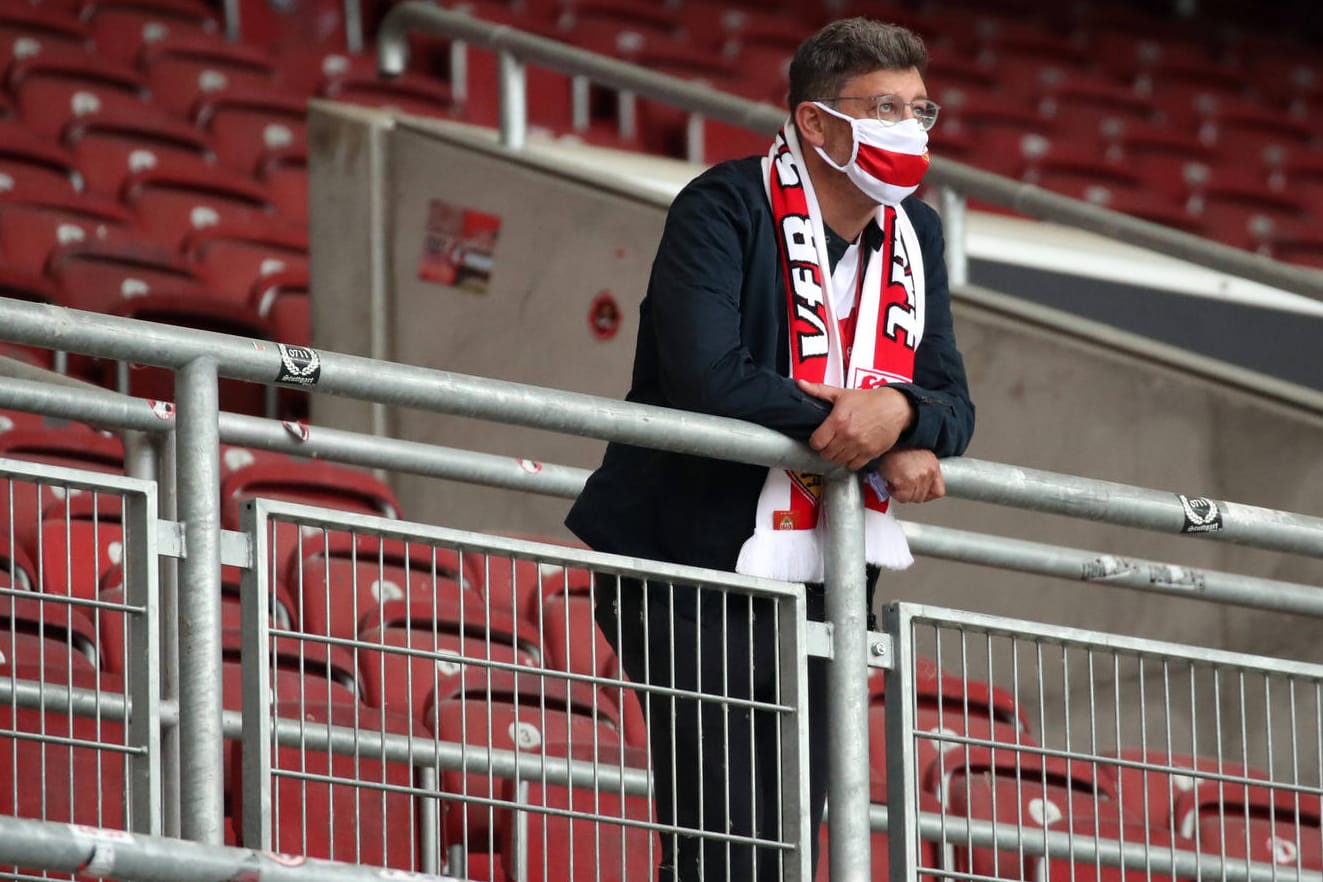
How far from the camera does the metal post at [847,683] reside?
9.56ft

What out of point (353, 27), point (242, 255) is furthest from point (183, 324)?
point (353, 27)

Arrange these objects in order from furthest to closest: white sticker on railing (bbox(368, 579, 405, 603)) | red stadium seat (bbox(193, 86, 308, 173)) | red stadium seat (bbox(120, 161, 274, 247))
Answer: red stadium seat (bbox(193, 86, 308, 173)) < red stadium seat (bbox(120, 161, 274, 247)) < white sticker on railing (bbox(368, 579, 405, 603))

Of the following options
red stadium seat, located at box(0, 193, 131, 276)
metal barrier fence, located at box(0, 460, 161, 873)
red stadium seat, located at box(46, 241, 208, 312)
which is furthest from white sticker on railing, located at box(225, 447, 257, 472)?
red stadium seat, located at box(0, 193, 131, 276)

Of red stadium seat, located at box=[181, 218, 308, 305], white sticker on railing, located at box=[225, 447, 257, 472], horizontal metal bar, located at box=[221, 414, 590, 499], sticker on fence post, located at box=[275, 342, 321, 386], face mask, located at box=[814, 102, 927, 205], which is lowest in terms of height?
white sticker on railing, located at box=[225, 447, 257, 472]

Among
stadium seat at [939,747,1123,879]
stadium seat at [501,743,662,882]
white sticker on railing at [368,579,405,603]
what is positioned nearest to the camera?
stadium seat at [501,743,662,882]

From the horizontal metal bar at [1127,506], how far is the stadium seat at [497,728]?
2.20 ft

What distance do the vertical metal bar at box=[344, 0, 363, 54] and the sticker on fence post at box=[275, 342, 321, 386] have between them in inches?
279

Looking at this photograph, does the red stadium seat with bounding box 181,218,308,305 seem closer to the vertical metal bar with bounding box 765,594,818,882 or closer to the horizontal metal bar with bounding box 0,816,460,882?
the vertical metal bar with bounding box 765,594,818,882

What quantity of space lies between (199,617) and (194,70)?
618 cm

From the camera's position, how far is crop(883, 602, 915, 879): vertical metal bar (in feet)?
9.62

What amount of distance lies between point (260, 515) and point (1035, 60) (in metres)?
9.62

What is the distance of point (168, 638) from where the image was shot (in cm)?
318

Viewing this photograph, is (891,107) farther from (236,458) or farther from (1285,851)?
(236,458)

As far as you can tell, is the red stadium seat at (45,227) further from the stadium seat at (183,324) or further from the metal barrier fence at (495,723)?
the metal barrier fence at (495,723)
